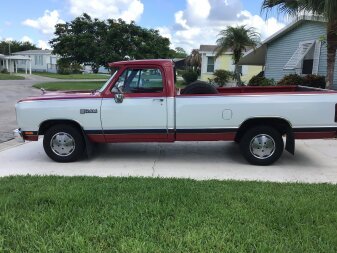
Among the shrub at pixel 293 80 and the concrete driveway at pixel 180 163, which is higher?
the shrub at pixel 293 80

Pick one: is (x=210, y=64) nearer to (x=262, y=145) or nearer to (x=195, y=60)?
(x=195, y=60)

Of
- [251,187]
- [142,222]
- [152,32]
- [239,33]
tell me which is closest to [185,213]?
[142,222]

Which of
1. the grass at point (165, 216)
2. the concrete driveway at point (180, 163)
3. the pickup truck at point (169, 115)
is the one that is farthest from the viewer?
the pickup truck at point (169, 115)

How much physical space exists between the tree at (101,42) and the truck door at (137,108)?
1154 inches

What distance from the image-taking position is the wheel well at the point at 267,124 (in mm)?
6605

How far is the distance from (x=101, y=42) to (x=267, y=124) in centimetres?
3177

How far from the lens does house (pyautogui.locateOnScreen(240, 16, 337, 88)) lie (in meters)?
15.9

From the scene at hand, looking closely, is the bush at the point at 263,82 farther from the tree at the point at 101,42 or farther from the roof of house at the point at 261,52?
the tree at the point at 101,42

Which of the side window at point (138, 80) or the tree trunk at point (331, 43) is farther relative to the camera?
the tree trunk at point (331, 43)

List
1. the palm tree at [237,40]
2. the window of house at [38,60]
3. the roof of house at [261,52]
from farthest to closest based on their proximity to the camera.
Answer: the window of house at [38,60] → the palm tree at [237,40] → the roof of house at [261,52]

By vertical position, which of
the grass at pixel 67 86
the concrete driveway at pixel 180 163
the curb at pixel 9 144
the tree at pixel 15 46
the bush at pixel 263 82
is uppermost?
the tree at pixel 15 46

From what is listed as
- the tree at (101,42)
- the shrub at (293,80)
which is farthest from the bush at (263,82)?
the tree at (101,42)

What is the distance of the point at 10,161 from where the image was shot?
7.07 metres

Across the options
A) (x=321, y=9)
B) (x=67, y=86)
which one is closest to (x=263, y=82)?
(x=321, y=9)
